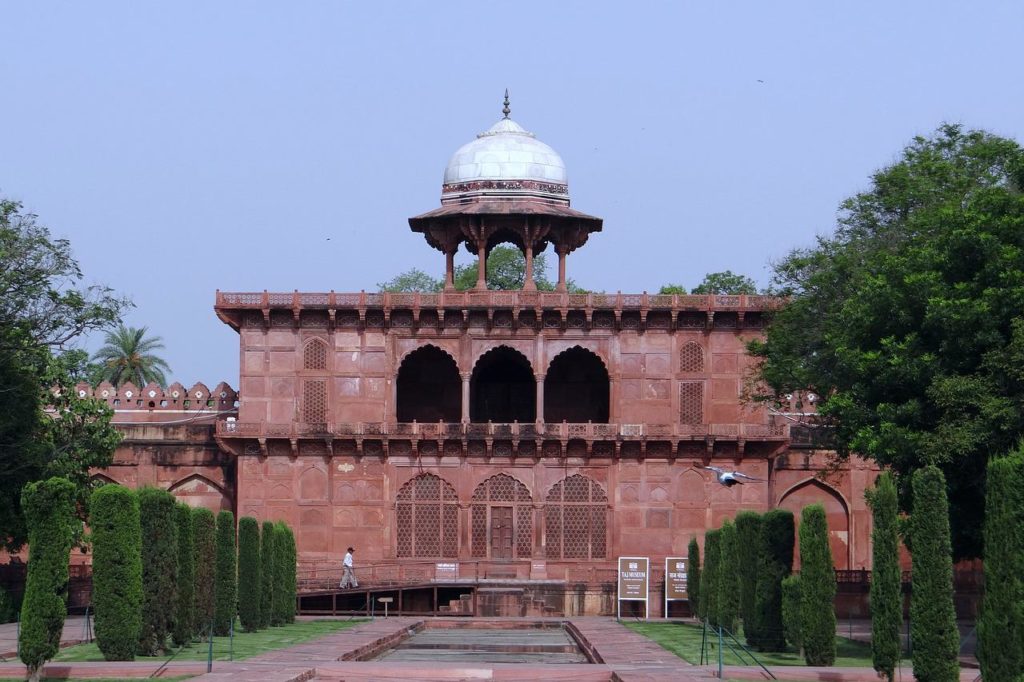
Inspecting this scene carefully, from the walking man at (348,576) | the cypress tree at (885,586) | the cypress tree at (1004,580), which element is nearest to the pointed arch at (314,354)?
the walking man at (348,576)

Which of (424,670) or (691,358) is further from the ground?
(691,358)

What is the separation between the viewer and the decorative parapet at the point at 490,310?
50.2 metres

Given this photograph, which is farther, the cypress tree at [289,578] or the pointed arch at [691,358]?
the pointed arch at [691,358]

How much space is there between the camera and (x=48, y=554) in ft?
82.9

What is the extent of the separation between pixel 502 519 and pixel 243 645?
1855 centimetres

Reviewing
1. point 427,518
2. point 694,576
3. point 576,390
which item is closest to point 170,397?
point 427,518

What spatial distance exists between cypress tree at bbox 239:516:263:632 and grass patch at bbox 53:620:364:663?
0.34m

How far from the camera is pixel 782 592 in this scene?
103 ft

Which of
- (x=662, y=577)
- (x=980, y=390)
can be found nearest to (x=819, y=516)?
(x=980, y=390)

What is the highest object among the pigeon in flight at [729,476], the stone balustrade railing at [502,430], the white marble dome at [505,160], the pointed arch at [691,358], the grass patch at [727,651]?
the white marble dome at [505,160]

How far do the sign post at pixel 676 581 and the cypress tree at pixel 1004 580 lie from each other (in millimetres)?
21742

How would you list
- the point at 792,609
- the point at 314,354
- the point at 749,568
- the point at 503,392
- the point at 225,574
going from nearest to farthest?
the point at 792,609, the point at 749,568, the point at 225,574, the point at 314,354, the point at 503,392

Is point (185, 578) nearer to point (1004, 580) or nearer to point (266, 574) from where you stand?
point (266, 574)

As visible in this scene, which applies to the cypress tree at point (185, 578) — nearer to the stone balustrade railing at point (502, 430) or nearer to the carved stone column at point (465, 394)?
the stone balustrade railing at point (502, 430)
